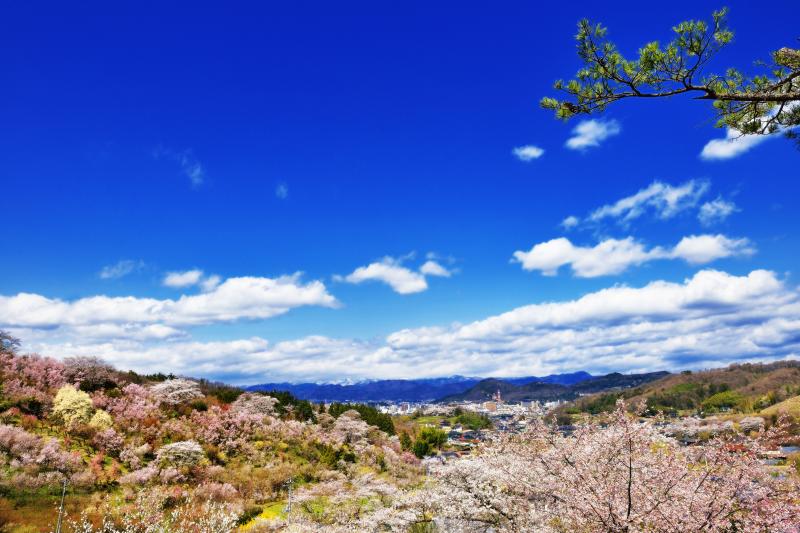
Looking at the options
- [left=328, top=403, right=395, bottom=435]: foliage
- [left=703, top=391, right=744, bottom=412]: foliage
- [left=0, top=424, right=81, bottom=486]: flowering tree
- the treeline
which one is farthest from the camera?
[left=703, top=391, right=744, bottom=412]: foliage

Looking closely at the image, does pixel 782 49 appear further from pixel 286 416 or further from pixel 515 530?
pixel 286 416

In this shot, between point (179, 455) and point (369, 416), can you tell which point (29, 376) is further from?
point (369, 416)

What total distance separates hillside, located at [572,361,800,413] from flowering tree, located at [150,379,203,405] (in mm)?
104472

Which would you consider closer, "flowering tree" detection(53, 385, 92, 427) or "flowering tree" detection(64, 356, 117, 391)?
"flowering tree" detection(53, 385, 92, 427)

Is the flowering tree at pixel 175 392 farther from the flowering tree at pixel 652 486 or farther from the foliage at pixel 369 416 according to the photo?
the flowering tree at pixel 652 486

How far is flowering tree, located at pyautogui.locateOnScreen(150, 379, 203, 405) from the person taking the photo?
2916cm

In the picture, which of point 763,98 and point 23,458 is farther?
point 23,458

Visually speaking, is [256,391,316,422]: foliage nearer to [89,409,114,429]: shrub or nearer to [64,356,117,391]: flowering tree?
[64,356,117,391]: flowering tree

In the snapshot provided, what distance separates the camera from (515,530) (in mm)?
11062

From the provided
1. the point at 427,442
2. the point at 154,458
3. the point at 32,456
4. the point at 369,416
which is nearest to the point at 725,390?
the point at 427,442

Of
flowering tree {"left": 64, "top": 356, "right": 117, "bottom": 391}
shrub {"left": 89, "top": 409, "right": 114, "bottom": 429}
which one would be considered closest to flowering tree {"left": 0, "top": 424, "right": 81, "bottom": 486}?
shrub {"left": 89, "top": 409, "right": 114, "bottom": 429}

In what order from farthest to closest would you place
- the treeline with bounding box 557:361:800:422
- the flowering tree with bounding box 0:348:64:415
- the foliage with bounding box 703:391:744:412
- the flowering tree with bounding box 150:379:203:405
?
the foliage with bounding box 703:391:744:412, the treeline with bounding box 557:361:800:422, the flowering tree with bounding box 150:379:203:405, the flowering tree with bounding box 0:348:64:415

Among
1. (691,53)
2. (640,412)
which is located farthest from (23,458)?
(691,53)

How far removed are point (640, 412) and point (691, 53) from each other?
19.9 ft
